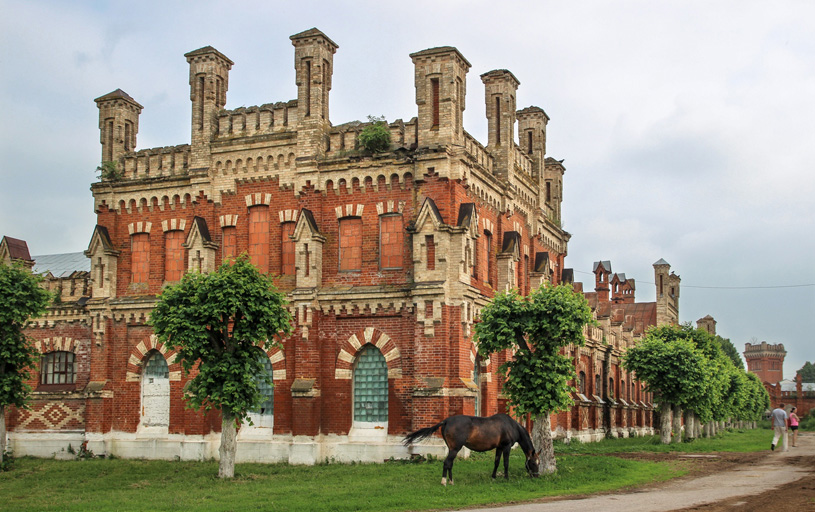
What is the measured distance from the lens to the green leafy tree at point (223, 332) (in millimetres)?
25562

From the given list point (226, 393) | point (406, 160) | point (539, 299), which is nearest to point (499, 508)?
point (539, 299)

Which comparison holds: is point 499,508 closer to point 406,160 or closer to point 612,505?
point 612,505

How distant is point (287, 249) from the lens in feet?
102

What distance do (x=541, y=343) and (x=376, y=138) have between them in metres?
9.79

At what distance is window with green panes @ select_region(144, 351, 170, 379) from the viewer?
3256 cm

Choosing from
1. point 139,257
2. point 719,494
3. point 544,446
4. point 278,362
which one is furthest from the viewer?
point 139,257

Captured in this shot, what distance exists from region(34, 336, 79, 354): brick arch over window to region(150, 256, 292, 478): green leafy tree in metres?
10.7

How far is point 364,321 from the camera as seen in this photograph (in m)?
29.5

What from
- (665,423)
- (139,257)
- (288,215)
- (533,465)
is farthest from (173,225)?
(665,423)

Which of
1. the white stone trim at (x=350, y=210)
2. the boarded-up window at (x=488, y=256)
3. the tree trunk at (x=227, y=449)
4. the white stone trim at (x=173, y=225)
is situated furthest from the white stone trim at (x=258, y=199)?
the tree trunk at (x=227, y=449)

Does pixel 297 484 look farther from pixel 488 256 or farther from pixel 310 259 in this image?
pixel 488 256

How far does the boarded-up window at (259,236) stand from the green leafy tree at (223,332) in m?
4.64

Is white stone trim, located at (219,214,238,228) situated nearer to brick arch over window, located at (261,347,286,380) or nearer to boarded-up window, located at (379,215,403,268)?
brick arch over window, located at (261,347,286,380)

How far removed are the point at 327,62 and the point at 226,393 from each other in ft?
43.0
